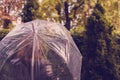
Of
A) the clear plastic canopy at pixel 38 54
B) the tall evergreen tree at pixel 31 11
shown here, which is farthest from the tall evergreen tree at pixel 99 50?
the clear plastic canopy at pixel 38 54

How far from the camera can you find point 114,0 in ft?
54.4

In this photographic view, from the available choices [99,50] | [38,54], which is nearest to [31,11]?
[99,50]

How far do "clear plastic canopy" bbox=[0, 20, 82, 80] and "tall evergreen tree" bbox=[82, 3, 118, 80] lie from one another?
495 centimetres

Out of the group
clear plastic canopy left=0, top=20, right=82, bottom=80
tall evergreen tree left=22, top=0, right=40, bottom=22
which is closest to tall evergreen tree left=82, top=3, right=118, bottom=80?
tall evergreen tree left=22, top=0, right=40, bottom=22

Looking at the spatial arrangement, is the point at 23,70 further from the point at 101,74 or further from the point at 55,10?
the point at 55,10

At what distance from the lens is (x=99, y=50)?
10.3 metres

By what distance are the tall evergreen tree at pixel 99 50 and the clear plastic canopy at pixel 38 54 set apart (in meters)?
4.95

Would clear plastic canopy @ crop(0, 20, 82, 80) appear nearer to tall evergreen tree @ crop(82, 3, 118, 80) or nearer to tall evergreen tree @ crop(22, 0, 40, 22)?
tall evergreen tree @ crop(82, 3, 118, 80)

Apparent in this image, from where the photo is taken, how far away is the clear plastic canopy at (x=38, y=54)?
420 centimetres

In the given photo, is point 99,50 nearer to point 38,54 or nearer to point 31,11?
point 31,11

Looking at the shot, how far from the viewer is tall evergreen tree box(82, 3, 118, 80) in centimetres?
1013

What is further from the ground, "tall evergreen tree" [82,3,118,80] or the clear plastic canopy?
the clear plastic canopy

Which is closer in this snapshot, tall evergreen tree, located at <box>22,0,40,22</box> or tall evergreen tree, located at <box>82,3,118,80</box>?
tall evergreen tree, located at <box>82,3,118,80</box>

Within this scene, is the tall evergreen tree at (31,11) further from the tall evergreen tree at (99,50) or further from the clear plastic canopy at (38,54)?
the clear plastic canopy at (38,54)
